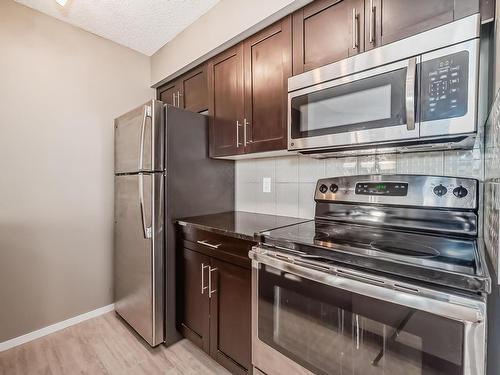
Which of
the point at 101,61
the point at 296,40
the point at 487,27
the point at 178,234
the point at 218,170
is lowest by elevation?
the point at 178,234

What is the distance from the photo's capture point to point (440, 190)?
1179 mm

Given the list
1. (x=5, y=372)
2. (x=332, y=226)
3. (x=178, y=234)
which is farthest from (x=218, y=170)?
(x=5, y=372)

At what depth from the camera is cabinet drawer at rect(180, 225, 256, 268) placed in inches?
55.2

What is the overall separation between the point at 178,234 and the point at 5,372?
137cm

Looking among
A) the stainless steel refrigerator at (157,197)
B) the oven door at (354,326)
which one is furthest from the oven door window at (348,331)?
the stainless steel refrigerator at (157,197)

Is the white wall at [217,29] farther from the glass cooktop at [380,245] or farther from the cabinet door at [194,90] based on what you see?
the glass cooktop at [380,245]

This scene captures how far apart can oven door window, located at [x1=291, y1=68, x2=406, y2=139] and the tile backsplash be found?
1.34 ft

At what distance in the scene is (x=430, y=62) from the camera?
100cm

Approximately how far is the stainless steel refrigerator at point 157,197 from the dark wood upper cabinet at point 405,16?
1.29 m

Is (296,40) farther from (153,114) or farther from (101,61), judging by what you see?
(101,61)

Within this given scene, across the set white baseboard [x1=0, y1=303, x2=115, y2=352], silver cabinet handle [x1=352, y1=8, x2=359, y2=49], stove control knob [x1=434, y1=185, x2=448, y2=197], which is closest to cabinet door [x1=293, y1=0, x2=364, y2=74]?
silver cabinet handle [x1=352, y1=8, x2=359, y2=49]

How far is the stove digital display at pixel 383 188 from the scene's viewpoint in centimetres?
128

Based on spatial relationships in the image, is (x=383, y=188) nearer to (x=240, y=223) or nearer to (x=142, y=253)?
(x=240, y=223)

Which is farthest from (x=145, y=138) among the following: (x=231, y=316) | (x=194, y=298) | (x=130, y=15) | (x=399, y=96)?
(x=399, y=96)
